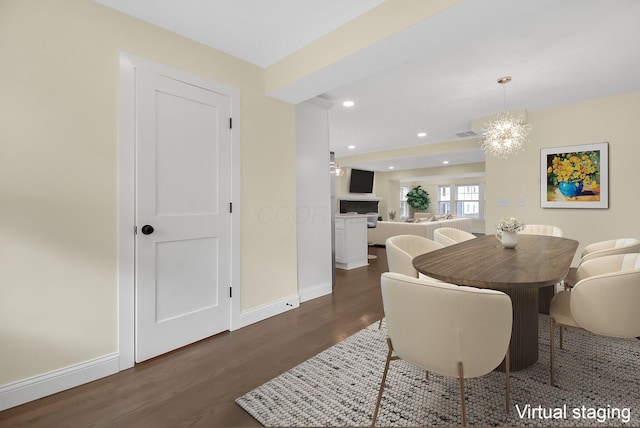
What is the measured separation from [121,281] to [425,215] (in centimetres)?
1047

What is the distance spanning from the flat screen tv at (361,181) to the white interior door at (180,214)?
7.29 metres

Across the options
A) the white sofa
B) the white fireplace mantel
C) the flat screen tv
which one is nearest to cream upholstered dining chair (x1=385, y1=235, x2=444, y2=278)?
the white sofa

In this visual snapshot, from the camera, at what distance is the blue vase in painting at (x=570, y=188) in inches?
156

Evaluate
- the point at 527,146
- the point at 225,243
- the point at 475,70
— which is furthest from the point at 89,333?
the point at 527,146

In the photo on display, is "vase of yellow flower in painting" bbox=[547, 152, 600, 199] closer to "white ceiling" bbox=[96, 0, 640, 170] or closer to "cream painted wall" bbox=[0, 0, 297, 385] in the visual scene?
"white ceiling" bbox=[96, 0, 640, 170]

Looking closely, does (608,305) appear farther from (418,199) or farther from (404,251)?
(418,199)

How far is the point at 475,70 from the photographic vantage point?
119 inches

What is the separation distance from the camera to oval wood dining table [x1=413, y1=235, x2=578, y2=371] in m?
1.41

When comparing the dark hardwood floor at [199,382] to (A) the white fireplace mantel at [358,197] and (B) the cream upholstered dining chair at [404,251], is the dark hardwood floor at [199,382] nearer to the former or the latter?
(B) the cream upholstered dining chair at [404,251]

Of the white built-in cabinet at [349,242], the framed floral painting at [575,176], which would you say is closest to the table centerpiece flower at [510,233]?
the framed floral painting at [575,176]

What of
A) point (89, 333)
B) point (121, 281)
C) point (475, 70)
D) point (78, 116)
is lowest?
point (89, 333)

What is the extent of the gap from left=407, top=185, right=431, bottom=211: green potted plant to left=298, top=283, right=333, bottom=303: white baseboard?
897 cm

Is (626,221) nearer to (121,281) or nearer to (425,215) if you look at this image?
(121,281)

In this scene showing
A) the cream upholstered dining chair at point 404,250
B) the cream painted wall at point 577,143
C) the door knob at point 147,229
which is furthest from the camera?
the cream painted wall at point 577,143
